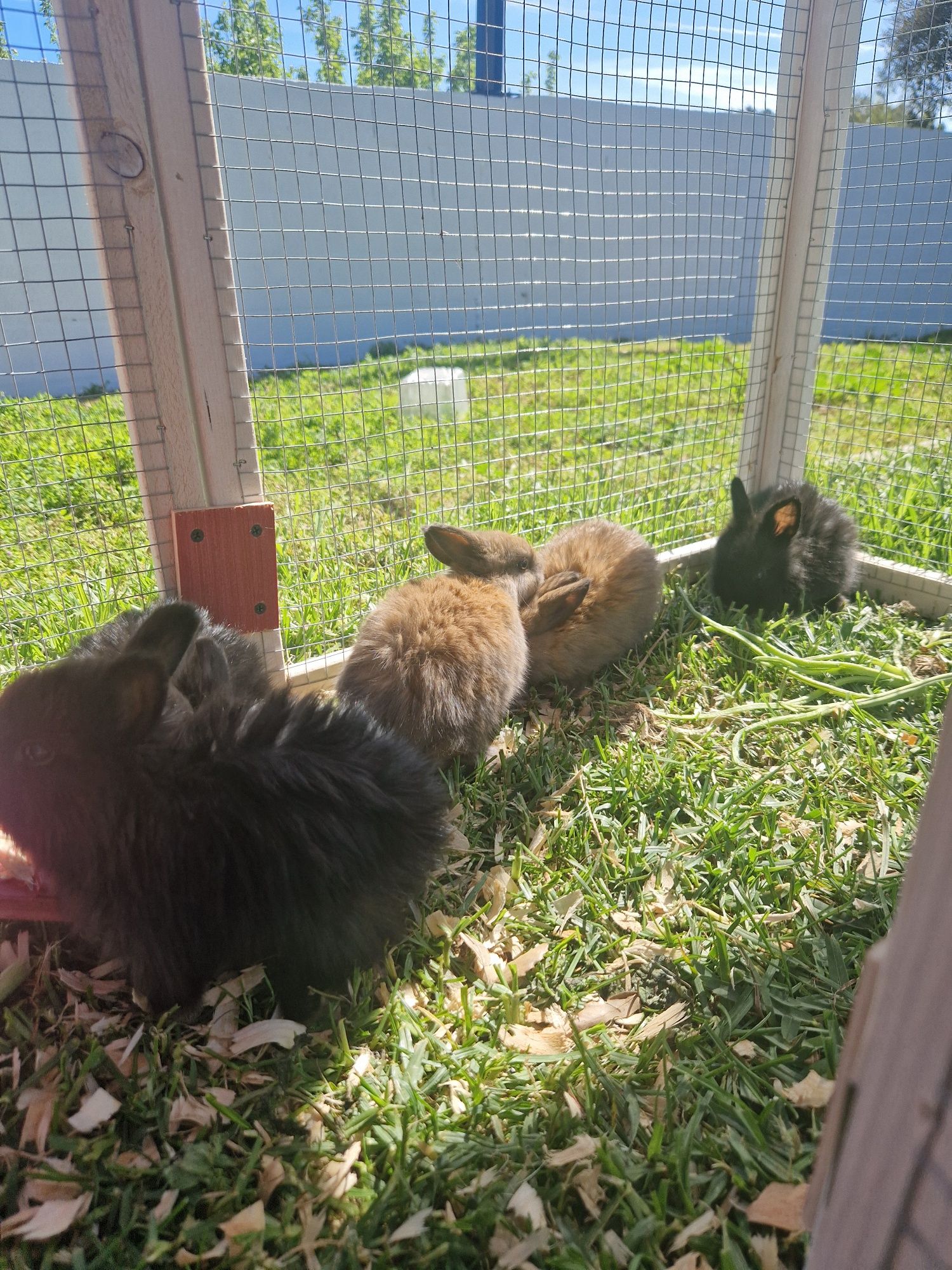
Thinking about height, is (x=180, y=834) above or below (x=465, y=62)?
below

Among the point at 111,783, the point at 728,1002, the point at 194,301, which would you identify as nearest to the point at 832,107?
the point at 194,301

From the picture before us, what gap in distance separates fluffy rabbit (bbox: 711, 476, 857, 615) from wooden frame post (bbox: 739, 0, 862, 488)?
53cm

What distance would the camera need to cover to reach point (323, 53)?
277 cm

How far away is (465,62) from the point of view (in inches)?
124

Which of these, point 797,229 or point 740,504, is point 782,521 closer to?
point 740,504

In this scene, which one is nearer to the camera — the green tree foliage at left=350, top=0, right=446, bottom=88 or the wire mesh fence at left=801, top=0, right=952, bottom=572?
the green tree foliage at left=350, top=0, right=446, bottom=88

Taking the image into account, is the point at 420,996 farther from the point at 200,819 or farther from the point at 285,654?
the point at 285,654

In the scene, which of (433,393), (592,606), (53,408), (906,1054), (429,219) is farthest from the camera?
(429,219)

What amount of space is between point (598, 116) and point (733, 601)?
2.23 meters

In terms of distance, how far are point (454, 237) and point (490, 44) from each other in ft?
5.18

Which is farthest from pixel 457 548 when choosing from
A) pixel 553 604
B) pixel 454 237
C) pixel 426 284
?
pixel 454 237

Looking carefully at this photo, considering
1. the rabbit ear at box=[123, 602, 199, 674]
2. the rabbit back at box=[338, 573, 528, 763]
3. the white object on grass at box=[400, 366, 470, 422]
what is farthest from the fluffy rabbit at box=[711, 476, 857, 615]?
A: the rabbit ear at box=[123, 602, 199, 674]

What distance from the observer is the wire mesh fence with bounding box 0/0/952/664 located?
2803 millimetres

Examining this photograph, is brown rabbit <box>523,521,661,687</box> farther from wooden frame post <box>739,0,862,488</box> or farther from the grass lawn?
wooden frame post <box>739,0,862,488</box>
